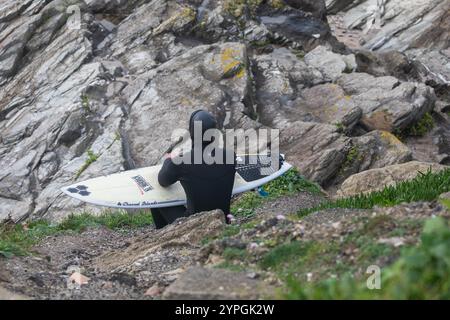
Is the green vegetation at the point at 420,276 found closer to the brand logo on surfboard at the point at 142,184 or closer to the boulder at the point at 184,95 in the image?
the brand logo on surfboard at the point at 142,184

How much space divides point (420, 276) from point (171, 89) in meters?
14.2

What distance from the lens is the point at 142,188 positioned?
11.3m

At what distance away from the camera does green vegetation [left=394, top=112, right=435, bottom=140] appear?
18.7 meters

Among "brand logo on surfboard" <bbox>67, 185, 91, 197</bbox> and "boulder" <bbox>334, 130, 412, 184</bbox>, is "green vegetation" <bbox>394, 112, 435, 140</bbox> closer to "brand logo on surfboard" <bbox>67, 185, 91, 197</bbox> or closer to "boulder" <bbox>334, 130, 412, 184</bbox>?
"boulder" <bbox>334, 130, 412, 184</bbox>

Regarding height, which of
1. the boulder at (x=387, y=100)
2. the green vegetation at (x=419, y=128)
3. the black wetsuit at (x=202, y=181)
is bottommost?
the green vegetation at (x=419, y=128)

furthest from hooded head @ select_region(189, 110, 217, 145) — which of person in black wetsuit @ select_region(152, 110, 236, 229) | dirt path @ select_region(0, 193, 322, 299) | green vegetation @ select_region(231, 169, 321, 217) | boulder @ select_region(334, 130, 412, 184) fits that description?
boulder @ select_region(334, 130, 412, 184)

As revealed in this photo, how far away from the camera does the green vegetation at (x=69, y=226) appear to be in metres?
10.1

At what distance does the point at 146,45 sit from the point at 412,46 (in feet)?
40.3

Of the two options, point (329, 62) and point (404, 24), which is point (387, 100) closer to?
point (329, 62)

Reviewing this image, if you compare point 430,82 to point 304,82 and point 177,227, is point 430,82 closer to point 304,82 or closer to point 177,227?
point 304,82

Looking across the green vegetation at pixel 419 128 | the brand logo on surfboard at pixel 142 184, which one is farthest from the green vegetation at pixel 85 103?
the green vegetation at pixel 419 128

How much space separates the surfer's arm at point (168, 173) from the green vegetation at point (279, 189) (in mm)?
2192

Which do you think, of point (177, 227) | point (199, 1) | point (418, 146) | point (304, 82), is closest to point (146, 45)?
point (199, 1)

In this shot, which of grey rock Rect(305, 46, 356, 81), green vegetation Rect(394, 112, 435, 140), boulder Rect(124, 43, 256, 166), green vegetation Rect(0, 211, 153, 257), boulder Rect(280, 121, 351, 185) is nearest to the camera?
green vegetation Rect(0, 211, 153, 257)
